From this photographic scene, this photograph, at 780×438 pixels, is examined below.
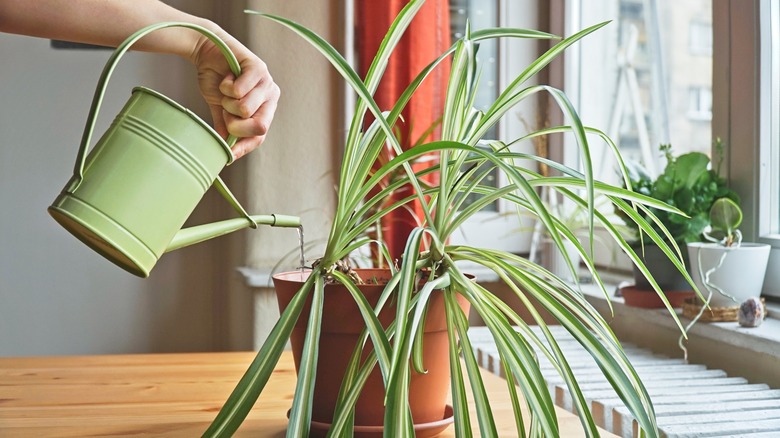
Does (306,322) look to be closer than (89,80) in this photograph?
Yes

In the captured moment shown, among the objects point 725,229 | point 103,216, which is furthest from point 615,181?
point 103,216

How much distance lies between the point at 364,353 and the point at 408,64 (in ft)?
5.30

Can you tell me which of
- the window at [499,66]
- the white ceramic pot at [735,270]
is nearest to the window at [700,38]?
the window at [499,66]

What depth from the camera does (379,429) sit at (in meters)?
0.75

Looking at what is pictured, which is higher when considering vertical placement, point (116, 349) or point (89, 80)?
point (89, 80)

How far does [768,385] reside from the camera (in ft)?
4.51

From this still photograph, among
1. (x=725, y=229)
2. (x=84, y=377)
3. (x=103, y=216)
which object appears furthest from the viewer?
(x=725, y=229)

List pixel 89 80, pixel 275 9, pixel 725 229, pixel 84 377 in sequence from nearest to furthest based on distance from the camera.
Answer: pixel 84 377 → pixel 725 229 → pixel 275 9 → pixel 89 80

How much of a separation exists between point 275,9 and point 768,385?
171 cm

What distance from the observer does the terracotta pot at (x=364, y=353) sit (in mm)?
731

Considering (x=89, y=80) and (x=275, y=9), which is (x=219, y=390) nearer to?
(x=275, y=9)

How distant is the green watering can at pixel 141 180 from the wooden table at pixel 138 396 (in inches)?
11.2

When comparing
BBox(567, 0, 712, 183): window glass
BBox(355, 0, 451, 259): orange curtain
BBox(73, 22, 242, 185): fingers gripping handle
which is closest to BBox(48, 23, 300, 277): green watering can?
BBox(73, 22, 242, 185): fingers gripping handle

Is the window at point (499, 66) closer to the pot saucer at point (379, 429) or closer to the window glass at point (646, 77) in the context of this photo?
the window glass at point (646, 77)
